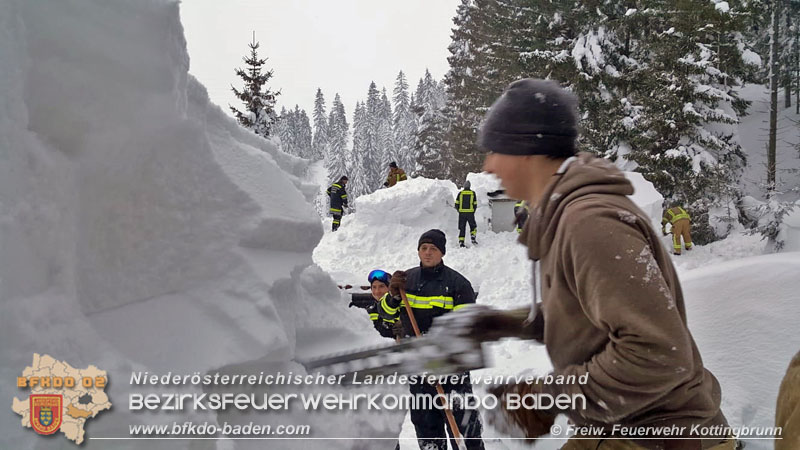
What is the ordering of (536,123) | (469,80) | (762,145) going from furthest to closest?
(762,145), (469,80), (536,123)

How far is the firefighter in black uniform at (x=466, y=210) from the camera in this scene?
43.6 ft

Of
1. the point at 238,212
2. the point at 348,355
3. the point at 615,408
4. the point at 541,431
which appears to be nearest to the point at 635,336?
the point at 615,408

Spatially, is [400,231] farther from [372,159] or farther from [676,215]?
[372,159]

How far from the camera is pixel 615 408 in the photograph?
1.23 metres

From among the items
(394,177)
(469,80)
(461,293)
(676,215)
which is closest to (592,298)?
(461,293)

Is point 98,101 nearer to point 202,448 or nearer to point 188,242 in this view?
point 188,242

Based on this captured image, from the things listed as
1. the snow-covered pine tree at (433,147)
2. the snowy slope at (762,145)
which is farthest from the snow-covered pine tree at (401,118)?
the snowy slope at (762,145)

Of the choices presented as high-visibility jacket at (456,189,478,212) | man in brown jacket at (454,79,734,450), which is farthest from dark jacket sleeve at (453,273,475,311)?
high-visibility jacket at (456,189,478,212)

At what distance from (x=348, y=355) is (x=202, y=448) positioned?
2.16 feet

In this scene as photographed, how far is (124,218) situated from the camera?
5.82 ft

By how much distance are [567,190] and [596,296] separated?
326 mm

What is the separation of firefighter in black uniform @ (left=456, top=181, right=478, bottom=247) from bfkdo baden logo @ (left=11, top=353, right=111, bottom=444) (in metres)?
12.2

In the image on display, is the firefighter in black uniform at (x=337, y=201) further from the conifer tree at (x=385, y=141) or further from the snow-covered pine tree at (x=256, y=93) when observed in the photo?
the conifer tree at (x=385, y=141)

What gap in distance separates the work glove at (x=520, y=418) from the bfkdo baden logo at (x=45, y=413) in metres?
1.41
